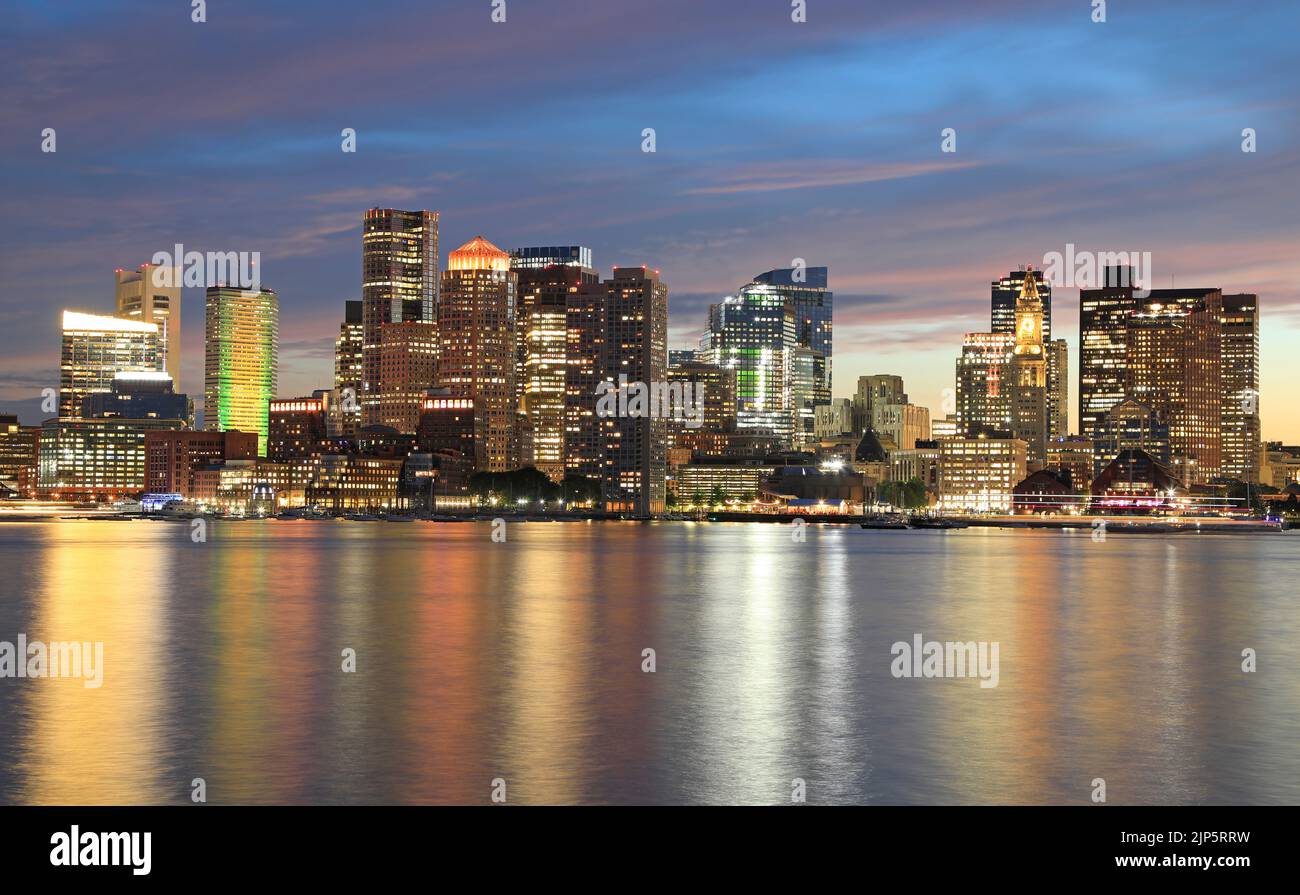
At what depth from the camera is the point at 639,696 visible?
41344 mm

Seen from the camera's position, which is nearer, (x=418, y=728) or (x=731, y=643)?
(x=418, y=728)

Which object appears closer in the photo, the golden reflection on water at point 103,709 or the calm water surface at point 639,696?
the golden reflection on water at point 103,709

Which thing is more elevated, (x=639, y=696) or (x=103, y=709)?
(x=103, y=709)

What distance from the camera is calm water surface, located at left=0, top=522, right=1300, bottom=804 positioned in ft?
97.0

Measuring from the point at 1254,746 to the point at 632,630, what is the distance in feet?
103

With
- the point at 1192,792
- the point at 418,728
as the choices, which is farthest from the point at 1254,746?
the point at 418,728

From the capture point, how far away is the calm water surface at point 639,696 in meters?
29.6

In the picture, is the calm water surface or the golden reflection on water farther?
the calm water surface

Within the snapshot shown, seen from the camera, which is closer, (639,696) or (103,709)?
(103,709)
